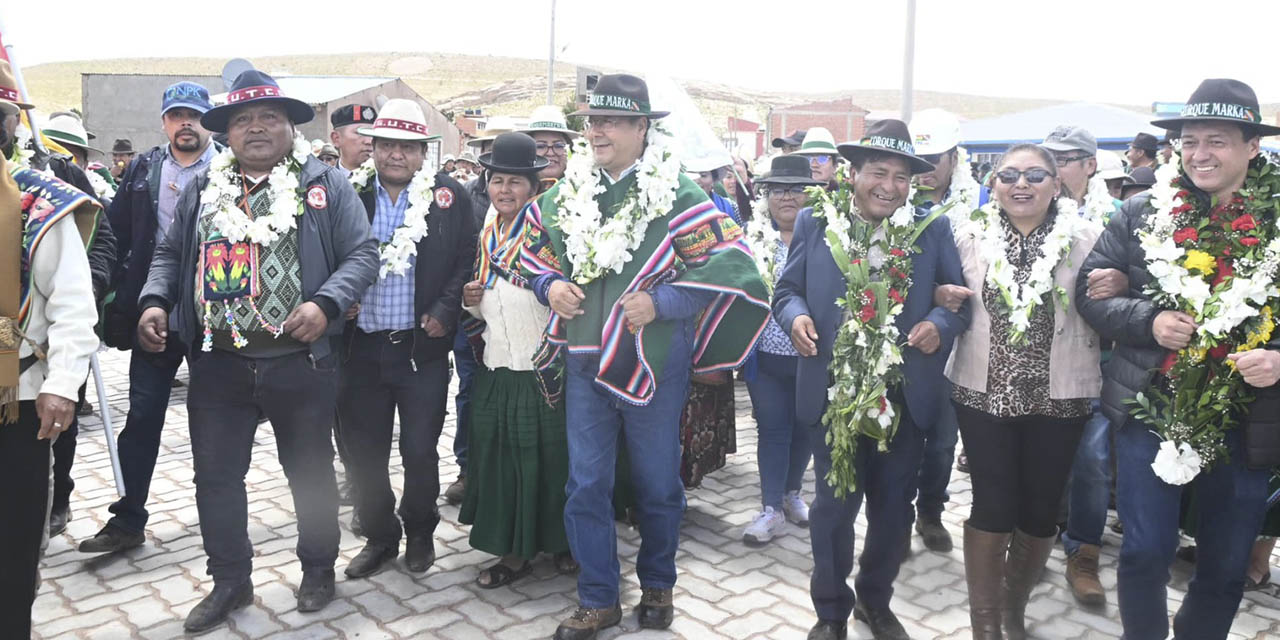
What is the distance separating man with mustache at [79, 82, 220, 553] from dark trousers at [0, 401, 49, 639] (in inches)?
64.7

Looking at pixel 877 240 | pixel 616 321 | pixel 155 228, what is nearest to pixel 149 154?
pixel 155 228

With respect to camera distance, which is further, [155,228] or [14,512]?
[155,228]

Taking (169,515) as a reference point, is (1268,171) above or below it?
above

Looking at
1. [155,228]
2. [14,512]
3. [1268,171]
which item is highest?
[1268,171]

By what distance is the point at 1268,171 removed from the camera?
11.4 feet

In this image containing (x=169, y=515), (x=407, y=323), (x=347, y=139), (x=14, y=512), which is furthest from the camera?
(x=347, y=139)

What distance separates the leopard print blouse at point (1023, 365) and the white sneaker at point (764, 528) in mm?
1778

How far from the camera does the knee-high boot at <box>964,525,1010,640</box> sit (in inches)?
155

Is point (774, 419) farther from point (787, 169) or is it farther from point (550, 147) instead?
point (550, 147)

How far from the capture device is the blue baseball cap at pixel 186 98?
541 cm

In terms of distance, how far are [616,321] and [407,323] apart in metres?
1.36

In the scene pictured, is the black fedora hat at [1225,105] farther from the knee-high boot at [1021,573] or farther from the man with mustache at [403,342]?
the man with mustache at [403,342]

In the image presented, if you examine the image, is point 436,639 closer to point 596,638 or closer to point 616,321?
point 596,638

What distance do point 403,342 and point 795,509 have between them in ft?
8.53
